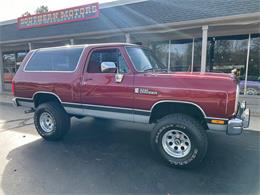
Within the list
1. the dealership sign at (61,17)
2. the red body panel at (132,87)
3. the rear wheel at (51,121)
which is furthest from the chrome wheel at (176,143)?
the dealership sign at (61,17)

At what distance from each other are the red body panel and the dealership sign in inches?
248

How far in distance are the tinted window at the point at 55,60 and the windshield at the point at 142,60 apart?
4.07ft

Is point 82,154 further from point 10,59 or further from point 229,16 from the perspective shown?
point 10,59

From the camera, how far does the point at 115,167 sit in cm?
349

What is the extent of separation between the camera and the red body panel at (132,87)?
315cm

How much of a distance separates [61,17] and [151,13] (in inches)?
218

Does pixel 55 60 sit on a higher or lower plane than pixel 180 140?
higher

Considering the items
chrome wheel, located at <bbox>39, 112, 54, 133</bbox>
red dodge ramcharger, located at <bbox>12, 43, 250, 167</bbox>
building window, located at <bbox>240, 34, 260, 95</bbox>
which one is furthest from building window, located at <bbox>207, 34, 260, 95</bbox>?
chrome wheel, located at <bbox>39, 112, 54, 133</bbox>

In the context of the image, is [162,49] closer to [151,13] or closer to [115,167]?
→ [151,13]

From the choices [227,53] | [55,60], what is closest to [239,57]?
[227,53]

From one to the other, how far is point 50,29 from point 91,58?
29.3ft

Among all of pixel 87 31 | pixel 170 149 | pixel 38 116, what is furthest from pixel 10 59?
pixel 170 149

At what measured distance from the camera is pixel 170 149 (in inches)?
140

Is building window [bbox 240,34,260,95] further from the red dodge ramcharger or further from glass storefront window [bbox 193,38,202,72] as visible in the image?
the red dodge ramcharger
